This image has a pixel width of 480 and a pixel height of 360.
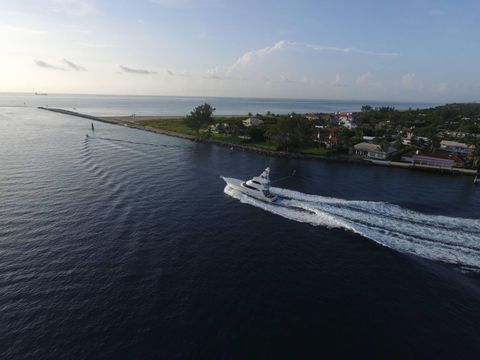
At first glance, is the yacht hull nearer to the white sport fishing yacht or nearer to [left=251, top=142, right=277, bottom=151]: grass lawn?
the white sport fishing yacht

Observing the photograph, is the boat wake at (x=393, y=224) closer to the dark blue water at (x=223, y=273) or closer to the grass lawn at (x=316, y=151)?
the dark blue water at (x=223, y=273)

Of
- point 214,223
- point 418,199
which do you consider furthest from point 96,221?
point 418,199

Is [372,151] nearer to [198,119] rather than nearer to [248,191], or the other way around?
[248,191]

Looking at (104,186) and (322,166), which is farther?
(322,166)

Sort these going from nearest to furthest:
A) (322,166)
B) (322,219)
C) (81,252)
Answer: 1. (81,252)
2. (322,219)
3. (322,166)

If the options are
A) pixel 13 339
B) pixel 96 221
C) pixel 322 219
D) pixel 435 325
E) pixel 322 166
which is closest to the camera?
pixel 13 339

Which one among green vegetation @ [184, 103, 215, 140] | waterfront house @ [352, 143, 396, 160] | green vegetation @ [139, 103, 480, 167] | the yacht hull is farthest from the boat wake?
green vegetation @ [184, 103, 215, 140]

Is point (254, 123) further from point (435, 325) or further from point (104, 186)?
point (435, 325)

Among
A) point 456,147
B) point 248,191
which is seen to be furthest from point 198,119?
point 456,147
